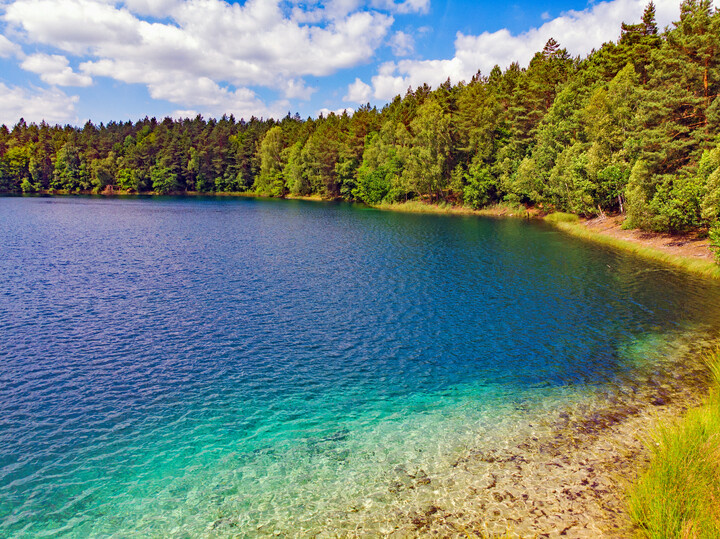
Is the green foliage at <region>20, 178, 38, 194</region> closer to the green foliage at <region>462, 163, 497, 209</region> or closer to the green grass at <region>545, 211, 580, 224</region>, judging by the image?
the green foliage at <region>462, 163, 497, 209</region>

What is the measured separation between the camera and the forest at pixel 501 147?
49281mm

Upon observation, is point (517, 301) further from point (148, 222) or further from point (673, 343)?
point (148, 222)

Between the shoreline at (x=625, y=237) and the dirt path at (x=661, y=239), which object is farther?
the dirt path at (x=661, y=239)

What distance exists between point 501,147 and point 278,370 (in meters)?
98.2

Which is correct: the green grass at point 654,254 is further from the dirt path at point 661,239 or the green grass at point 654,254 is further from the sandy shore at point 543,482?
the sandy shore at point 543,482

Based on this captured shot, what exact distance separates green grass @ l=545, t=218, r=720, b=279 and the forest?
10.6 feet

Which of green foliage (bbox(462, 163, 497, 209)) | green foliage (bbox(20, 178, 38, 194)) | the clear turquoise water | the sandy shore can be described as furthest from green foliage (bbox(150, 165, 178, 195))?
the sandy shore

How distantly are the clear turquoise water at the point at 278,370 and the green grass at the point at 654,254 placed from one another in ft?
10.6

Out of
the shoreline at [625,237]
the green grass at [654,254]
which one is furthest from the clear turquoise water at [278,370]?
the shoreline at [625,237]

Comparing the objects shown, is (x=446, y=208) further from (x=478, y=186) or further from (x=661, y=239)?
(x=661, y=239)

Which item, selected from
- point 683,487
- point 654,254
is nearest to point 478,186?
point 654,254

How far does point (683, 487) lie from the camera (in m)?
10.4

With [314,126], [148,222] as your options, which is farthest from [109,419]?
[314,126]

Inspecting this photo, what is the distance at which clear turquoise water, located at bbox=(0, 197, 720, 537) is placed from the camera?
522 inches
